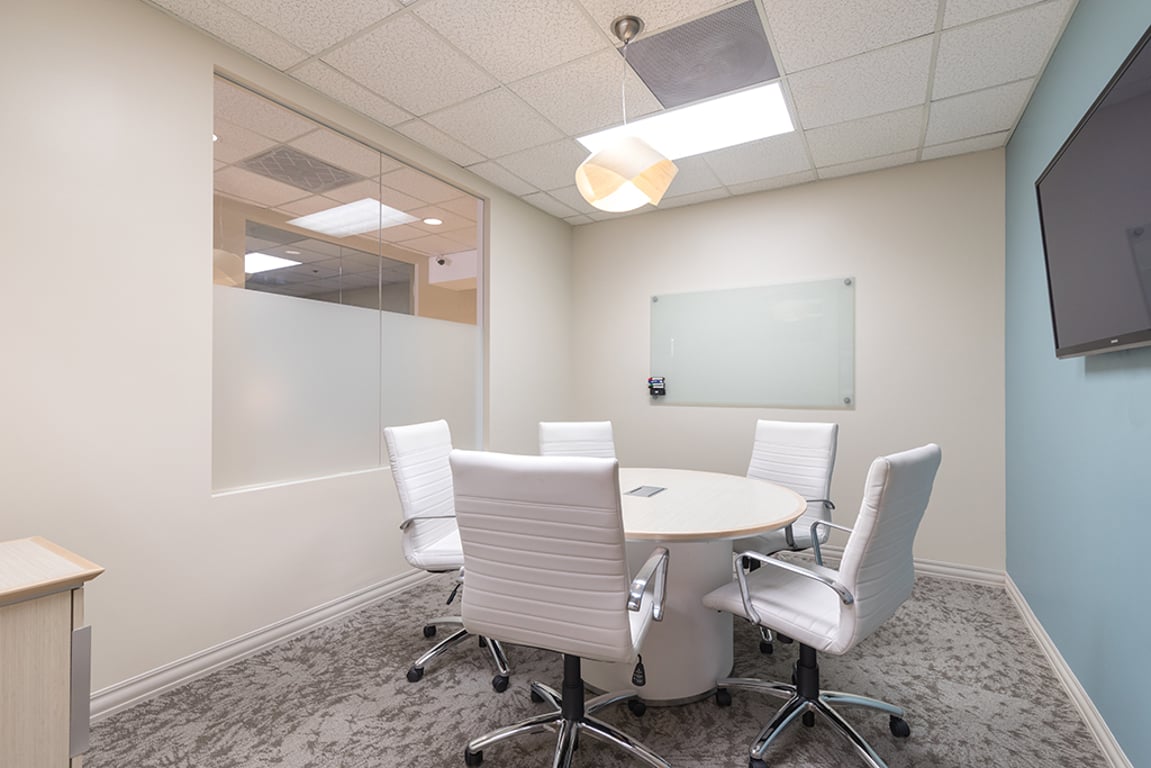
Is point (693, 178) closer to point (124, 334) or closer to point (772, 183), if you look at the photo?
point (772, 183)

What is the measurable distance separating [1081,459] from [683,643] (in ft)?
5.76

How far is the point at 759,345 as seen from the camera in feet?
13.7

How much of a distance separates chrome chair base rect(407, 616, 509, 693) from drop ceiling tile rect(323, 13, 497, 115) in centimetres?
256

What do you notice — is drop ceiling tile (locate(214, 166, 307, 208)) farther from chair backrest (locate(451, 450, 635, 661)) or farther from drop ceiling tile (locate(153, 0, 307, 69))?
chair backrest (locate(451, 450, 635, 661))

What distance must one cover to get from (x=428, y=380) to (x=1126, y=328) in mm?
3393

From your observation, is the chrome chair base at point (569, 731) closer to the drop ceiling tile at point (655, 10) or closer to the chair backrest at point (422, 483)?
the chair backrest at point (422, 483)

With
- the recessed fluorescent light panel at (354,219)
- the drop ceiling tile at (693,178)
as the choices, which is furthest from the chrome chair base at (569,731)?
the drop ceiling tile at (693,178)

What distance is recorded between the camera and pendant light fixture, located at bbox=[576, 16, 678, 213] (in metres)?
2.09

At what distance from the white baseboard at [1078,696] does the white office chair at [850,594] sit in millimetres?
621

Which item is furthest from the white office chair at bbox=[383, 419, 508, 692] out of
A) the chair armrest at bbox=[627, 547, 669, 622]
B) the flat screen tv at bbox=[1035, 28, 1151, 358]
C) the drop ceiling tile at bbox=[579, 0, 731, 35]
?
the flat screen tv at bbox=[1035, 28, 1151, 358]

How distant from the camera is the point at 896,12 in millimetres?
2191

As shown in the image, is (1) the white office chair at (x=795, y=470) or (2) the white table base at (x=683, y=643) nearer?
(2) the white table base at (x=683, y=643)

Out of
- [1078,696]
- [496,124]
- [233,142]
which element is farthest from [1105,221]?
[233,142]

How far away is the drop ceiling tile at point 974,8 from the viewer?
2132mm
